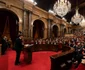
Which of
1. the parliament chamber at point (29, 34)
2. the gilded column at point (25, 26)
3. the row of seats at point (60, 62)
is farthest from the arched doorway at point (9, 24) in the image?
the row of seats at point (60, 62)

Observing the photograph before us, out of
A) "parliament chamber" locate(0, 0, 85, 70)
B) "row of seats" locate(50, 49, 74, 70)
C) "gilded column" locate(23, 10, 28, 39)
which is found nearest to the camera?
"row of seats" locate(50, 49, 74, 70)

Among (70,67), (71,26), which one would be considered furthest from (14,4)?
(71,26)

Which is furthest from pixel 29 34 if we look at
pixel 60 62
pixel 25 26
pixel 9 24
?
pixel 60 62

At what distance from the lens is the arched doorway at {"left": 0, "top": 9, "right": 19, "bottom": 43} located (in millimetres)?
12039

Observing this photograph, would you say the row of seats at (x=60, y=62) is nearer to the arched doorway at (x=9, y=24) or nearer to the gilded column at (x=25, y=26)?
the gilded column at (x=25, y=26)

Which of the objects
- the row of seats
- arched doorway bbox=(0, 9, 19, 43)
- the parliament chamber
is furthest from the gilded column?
the row of seats

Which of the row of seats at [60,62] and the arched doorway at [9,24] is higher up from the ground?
the arched doorway at [9,24]

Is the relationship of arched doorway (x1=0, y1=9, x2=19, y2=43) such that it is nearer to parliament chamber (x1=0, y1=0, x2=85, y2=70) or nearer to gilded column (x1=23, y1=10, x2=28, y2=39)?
parliament chamber (x1=0, y1=0, x2=85, y2=70)

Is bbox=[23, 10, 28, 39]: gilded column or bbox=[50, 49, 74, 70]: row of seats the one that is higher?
bbox=[23, 10, 28, 39]: gilded column

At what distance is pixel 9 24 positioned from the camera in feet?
42.0

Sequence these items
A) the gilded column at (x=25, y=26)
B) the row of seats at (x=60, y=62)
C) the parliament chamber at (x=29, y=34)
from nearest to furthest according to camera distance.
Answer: the row of seats at (x=60, y=62), the parliament chamber at (x=29, y=34), the gilded column at (x=25, y=26)

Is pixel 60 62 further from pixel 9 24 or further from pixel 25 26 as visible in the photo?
pixel 9 24

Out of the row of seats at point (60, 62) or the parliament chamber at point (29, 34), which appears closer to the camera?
the row of seats at point (60, 62)

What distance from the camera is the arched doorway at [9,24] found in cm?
1204
